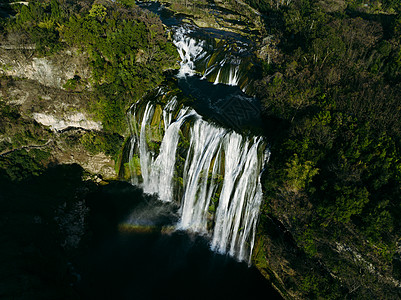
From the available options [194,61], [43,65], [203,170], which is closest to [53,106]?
[43,65]

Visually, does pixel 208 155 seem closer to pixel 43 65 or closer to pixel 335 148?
pixel 335 148

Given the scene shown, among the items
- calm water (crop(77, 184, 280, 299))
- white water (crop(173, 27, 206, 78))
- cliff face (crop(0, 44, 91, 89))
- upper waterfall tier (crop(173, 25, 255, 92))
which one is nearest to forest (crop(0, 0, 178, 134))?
cliff face (crop(0, 44, 91, 89))

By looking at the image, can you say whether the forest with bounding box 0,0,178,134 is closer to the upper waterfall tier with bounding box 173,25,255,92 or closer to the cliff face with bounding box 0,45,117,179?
the cliff face with bounding box 0,45,117,179

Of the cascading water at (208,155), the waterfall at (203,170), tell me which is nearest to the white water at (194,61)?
the cascading water at (208,155)

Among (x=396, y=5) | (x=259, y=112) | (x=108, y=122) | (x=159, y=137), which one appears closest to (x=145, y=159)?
(x=159, y=137)

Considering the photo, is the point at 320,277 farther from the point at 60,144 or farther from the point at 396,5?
the point at 396,5

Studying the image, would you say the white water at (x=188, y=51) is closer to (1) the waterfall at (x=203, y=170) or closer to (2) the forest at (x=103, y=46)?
(2) the forest at (x=103, y=46)
